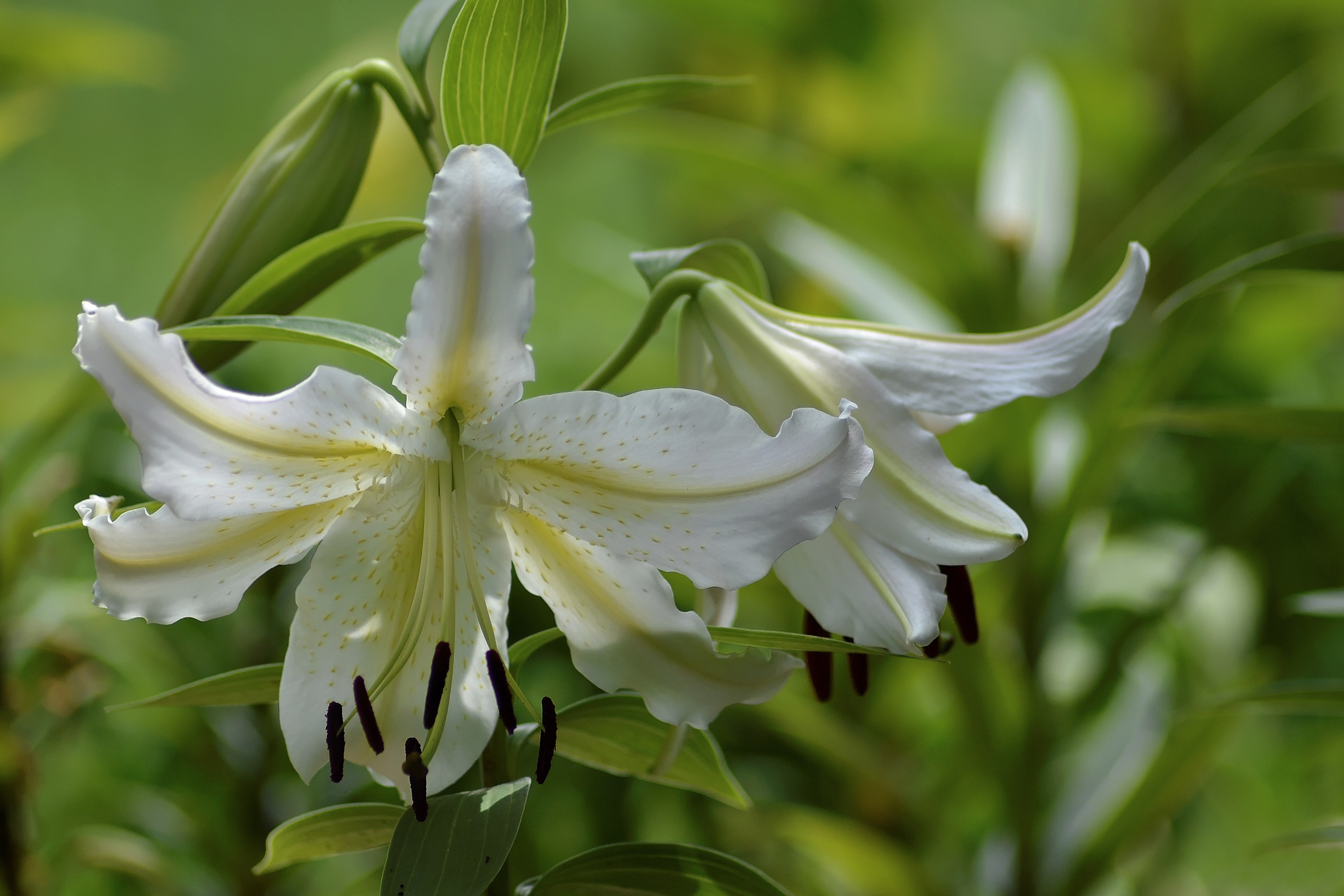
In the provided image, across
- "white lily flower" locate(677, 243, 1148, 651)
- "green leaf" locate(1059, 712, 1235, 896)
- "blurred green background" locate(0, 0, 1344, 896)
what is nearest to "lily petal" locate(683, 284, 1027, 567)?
"white lily flower" locate(677, 243, 1148, 651)

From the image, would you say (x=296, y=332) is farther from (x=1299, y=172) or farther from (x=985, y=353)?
(x=1299, y=172)

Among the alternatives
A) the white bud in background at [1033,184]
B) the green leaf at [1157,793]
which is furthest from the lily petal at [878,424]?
the white bud in background at [1033,184]

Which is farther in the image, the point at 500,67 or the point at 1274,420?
the point at 1274,420

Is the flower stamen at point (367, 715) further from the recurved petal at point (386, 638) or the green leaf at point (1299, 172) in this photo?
the green leaf at point (1299, 172)

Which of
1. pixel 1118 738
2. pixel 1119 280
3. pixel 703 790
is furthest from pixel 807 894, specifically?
pixel 1119 280

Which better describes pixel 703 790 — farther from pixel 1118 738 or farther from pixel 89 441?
pixel 89 441

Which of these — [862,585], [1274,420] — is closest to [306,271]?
[862,585]
